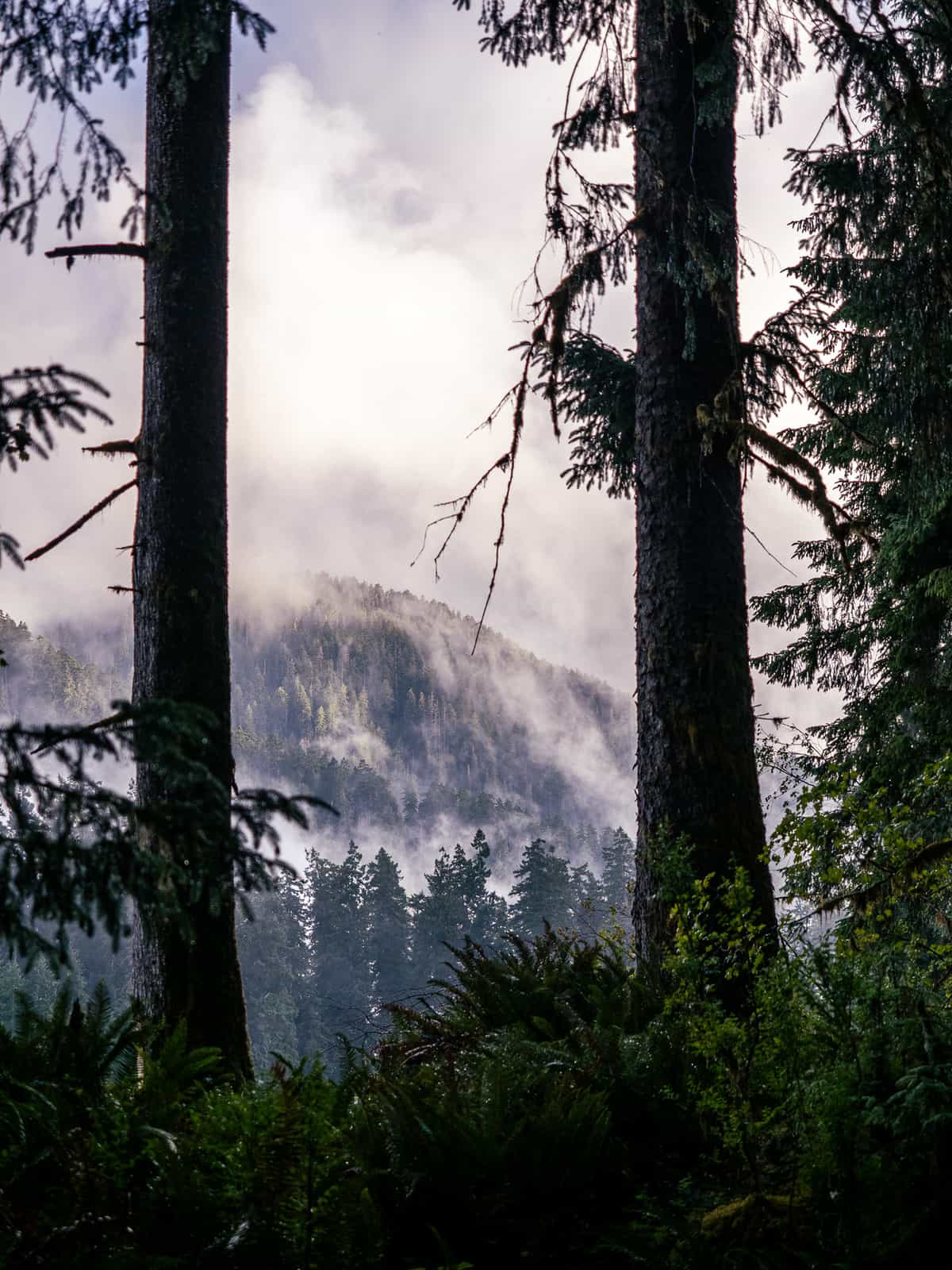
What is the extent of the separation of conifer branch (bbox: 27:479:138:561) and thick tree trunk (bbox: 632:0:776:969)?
2660mm

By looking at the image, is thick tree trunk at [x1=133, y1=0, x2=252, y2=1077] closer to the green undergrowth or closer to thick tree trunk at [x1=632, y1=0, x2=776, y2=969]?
the green undergrowth

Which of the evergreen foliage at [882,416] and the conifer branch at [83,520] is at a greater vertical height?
the evergreen foliage at [882,416]

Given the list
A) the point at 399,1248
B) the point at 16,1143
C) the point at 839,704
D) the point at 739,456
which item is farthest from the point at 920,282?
the point at 839,704

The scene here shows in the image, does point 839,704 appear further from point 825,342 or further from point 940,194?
point 940,194

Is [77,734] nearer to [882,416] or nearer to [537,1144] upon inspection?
[537,1144]

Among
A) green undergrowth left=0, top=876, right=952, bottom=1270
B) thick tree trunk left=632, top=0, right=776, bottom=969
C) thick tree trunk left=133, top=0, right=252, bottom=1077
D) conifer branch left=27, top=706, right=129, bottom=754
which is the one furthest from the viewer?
thick tree trunk left=632, top=0, right=776, bottom=969

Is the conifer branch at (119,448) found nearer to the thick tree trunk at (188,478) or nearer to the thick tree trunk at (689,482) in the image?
the thick tree trunk at (188,478)

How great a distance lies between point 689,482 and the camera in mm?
5191

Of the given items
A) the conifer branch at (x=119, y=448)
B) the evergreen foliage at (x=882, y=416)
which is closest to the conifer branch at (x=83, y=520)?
the conifer branch at (x=119, y=448)

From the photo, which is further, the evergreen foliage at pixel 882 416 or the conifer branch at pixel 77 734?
the evergreen foliage at pixel 882 416

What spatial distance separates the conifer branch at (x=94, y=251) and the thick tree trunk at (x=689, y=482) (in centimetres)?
267

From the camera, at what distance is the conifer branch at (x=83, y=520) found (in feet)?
16.3

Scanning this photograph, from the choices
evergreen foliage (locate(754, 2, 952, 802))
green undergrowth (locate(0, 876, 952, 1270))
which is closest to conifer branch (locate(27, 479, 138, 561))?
green undergrowth (locate(0, 876, 952, 1270))

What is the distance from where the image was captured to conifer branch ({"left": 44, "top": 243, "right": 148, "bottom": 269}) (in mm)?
4984
